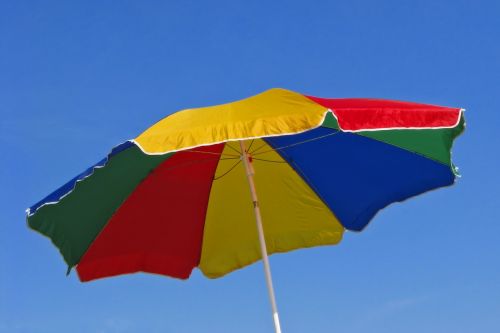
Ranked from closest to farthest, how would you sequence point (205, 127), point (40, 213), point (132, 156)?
point (205, 127) < point (132, 156) < point (40, 213)

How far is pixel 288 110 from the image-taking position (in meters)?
4.45

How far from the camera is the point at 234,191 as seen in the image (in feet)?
20.5

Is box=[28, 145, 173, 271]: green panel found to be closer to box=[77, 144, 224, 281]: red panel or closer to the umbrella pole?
box=[77, 144, 224, 281]: red panel

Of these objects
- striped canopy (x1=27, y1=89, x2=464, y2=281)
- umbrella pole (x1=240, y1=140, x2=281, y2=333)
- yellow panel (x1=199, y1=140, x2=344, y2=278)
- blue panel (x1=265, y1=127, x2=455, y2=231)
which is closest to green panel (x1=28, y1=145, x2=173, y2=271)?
striped canopy (x1=27, y1=89, x2=464, y2=281)

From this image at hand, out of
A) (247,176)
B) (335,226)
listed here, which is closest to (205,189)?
(247,176)

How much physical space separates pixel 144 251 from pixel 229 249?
32.0 inches

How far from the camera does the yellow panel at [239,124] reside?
4289 mm

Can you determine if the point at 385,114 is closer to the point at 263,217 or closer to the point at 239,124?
the point at 239,124

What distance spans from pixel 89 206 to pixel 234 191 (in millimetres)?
1376

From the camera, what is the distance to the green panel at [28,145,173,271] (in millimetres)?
5035

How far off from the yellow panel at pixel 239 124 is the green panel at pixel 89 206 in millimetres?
383

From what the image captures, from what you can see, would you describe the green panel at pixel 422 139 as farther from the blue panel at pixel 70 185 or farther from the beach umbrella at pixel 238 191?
the blue panel at pixel 70 185

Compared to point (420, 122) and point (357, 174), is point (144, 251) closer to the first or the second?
point (357, 174)

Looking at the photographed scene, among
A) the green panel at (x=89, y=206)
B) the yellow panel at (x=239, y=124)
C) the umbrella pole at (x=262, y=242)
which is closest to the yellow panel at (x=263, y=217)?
the umbrella pole at (x=262, y=242)
